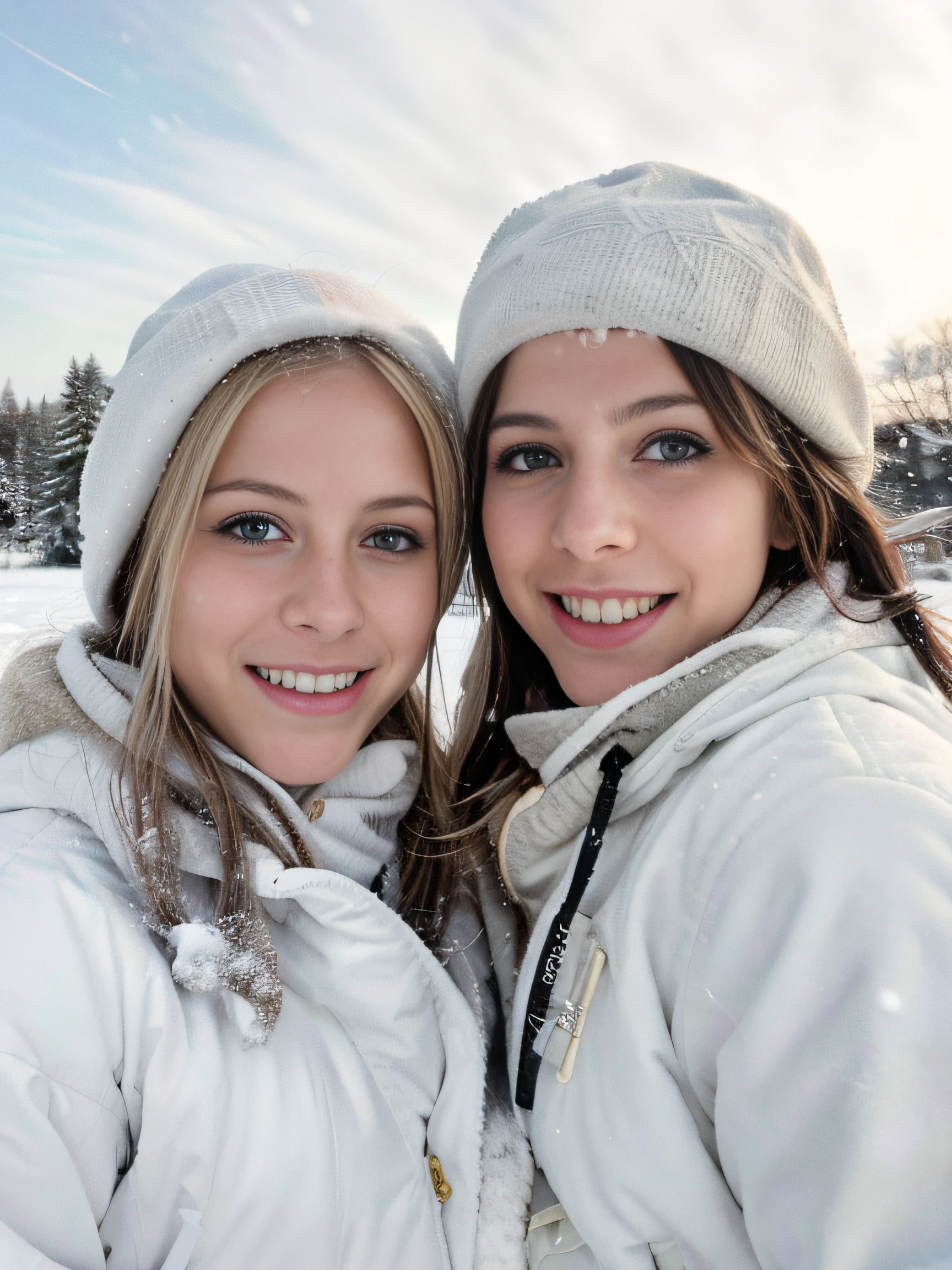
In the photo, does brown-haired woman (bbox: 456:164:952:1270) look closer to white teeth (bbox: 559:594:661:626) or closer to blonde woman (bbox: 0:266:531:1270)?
white teeth (bbox: 559:594:661:626)

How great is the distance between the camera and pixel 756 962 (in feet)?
3.02

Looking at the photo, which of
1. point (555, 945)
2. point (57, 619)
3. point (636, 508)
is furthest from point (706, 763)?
point (57, 619)

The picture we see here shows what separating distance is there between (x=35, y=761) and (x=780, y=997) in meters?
1.24

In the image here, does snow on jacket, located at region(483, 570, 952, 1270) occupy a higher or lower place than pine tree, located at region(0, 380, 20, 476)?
lower

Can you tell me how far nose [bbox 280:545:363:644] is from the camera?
1507 millimetres

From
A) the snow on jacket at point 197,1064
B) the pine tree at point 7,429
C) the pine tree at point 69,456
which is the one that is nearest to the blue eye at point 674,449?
the snow on jacket at point 197,1064

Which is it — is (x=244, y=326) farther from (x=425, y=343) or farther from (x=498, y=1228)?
(x=498, y=1228)

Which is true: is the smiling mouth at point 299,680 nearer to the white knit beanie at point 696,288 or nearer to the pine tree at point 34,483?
the white knit beanie at point 696,288

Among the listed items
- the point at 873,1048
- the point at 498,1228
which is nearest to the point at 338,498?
the point at 873,1048

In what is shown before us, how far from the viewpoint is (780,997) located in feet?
2.80

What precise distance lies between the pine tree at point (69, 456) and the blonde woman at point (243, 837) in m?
1.24

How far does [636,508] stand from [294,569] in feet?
2.40

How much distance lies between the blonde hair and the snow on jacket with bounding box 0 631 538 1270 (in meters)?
0.04

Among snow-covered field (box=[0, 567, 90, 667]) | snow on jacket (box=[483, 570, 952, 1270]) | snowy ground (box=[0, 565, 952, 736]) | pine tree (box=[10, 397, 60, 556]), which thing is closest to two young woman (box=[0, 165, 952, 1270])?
snow on jacket (box=[483, 570, 952, 1270])
